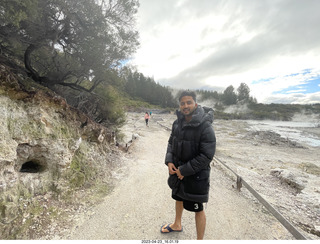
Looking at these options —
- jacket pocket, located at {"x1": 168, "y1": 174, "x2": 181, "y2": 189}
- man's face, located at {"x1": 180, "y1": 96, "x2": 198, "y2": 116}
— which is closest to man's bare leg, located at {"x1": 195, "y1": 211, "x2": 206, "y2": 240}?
jacket pocket, located at {"x1": 168, "y1": 174, "x2": 181, "y2": 189}

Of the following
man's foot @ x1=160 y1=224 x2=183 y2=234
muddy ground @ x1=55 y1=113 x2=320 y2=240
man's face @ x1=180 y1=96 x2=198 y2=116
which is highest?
man's face @ x1=180 y1=96 x2=198 y2=116

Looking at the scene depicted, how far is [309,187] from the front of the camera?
560 centimetres

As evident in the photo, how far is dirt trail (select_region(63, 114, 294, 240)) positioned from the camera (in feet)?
10.1

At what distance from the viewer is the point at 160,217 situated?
11.8 feet

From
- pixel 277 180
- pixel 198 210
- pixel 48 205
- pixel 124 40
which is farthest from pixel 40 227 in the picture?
pixel 277 180

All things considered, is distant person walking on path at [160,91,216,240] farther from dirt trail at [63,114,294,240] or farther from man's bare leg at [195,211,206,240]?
dirt trail at [63,114,294,240]

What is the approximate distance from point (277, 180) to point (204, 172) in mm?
5852

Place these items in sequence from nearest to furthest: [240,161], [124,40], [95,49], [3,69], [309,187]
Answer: [3,69]
[309,187]
[95,49]
[124,40]
[240,161]

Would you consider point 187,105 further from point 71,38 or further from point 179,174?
point 71,38

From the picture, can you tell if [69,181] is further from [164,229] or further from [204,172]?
[204,172]

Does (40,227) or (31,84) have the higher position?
A: (31,84)

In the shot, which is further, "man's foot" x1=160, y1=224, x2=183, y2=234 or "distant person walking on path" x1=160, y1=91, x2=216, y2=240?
"man's foot" x1=160, y1=224, x2=183, y2=234

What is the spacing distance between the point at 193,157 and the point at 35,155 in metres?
4.20

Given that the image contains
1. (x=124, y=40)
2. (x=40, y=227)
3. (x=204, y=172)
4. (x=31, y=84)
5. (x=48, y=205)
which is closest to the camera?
(x=204, y=172)
